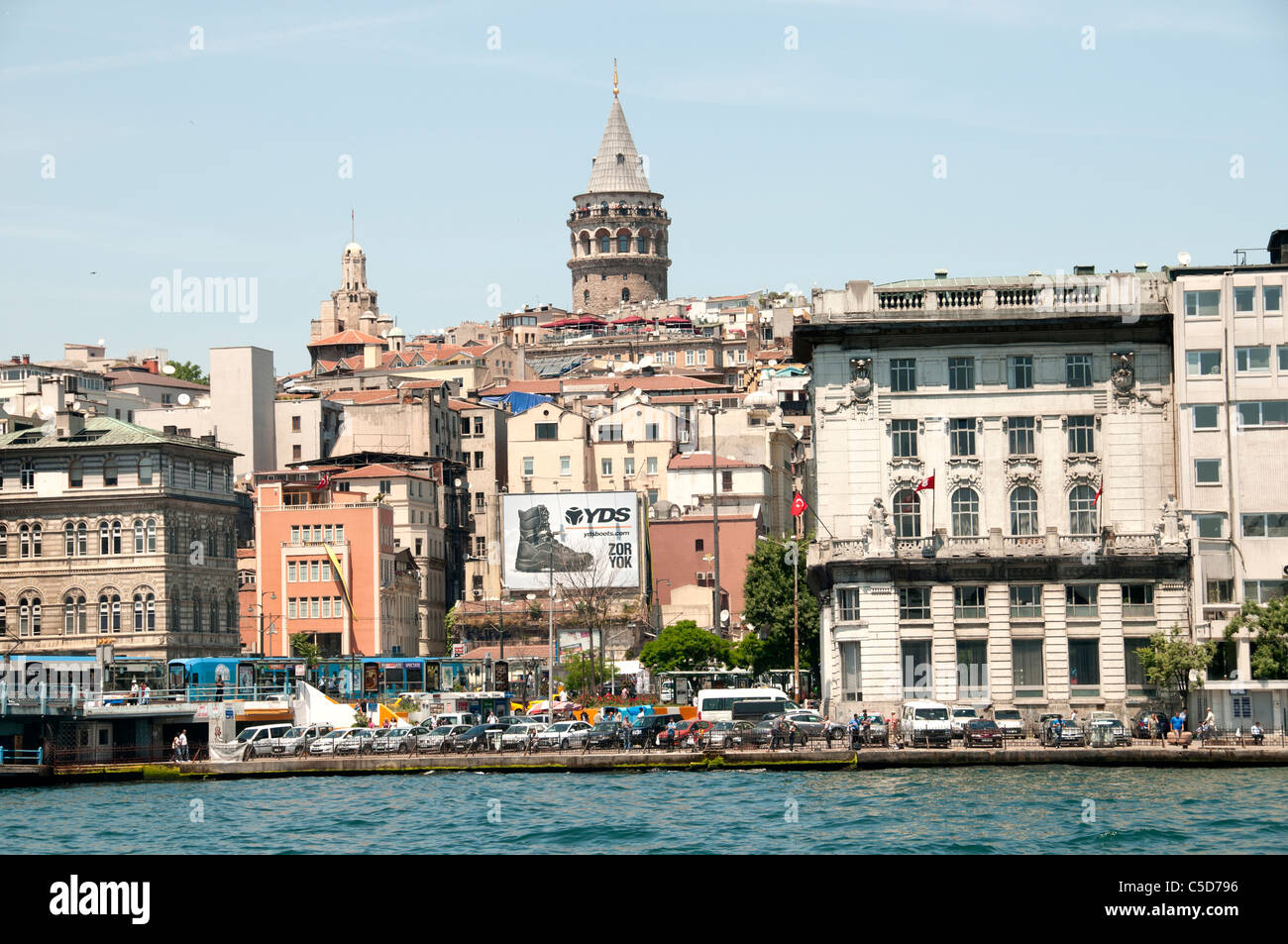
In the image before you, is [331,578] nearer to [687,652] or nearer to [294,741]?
[687,652]

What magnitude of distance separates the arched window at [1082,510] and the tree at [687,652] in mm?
39126

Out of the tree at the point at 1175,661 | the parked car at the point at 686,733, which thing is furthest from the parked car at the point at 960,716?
the parked car at the point at 686,733

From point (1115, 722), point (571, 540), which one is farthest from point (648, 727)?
point (571, 540)

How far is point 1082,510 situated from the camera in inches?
2953

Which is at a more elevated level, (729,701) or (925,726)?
(729,701)

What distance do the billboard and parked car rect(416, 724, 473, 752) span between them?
52.4 metres

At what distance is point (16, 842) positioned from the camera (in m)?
46.7

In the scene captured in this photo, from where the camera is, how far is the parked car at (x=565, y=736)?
70250mm

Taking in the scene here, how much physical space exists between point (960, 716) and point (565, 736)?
586 inches

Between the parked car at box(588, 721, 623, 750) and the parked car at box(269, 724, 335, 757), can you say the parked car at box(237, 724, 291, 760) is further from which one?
the parked car at box(588, 721, 623, 750)

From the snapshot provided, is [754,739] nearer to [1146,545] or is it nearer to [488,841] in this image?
[1146,545]
